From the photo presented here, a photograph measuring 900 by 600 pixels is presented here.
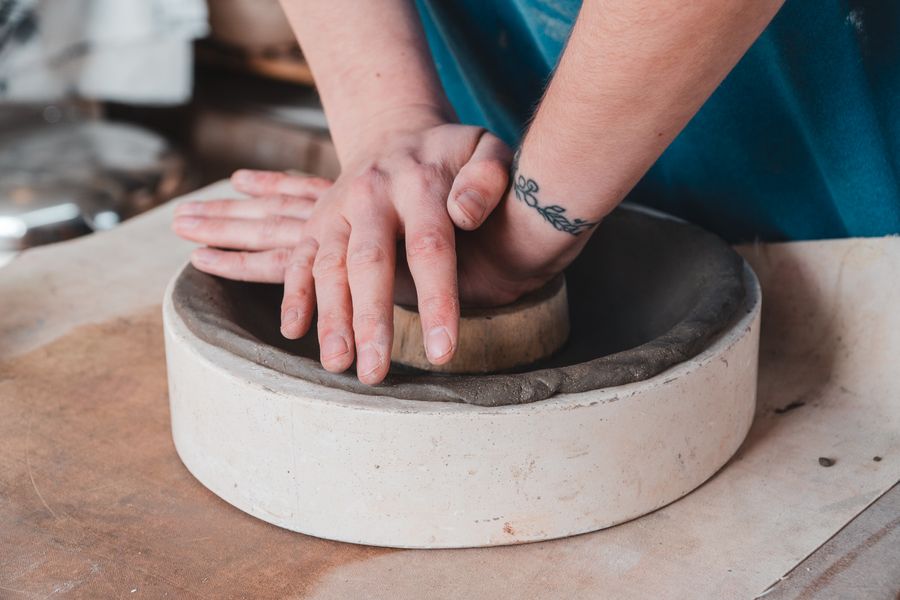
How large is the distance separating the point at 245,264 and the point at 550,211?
1.02 feet

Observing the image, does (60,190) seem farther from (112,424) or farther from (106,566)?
(106,566)

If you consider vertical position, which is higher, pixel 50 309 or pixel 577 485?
pixel 577 485

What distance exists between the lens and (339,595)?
741mm

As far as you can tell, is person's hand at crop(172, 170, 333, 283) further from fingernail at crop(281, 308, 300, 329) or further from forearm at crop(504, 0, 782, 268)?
forearm at crop(504, 0, 782, 268)

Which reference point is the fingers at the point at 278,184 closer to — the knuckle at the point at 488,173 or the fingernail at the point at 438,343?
the knuckle at the point at 488,173

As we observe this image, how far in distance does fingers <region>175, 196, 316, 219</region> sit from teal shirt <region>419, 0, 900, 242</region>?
0.31 metres

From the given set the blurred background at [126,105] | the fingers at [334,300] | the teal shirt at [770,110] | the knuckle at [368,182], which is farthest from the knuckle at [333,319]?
the blurred background at [126,105]

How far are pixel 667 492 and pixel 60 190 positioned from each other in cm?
169

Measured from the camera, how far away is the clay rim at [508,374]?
756mm

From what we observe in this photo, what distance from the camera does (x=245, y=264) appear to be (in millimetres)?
975

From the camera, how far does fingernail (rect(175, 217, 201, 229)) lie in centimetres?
104

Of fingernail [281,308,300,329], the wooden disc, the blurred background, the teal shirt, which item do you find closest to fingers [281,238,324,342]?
fingernail [281,308,300,329]

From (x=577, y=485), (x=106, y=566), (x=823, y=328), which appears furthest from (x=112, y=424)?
(x=823, y=328)

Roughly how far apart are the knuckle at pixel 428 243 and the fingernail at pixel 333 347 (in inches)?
3.9
